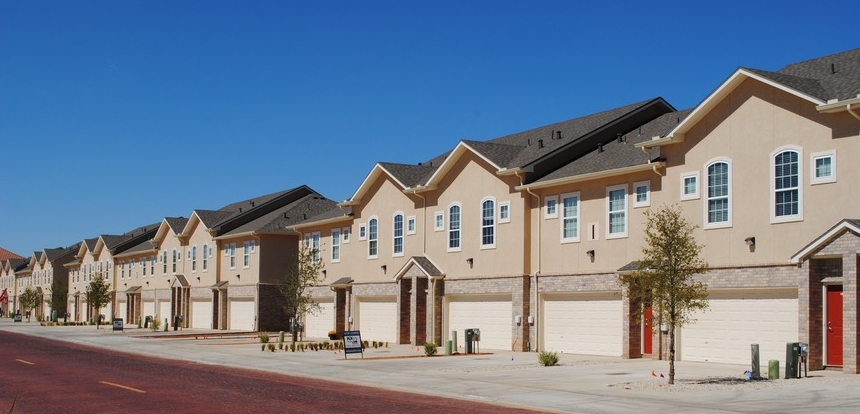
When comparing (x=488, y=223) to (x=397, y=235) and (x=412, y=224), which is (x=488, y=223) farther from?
(x=397, y=235)

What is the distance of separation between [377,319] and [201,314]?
22677 mm

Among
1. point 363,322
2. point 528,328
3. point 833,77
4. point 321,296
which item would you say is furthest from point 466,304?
point 833,77

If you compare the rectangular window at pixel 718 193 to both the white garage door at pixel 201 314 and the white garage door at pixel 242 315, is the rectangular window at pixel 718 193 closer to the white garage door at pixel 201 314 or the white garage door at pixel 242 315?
the white garage door at pixel 242 315

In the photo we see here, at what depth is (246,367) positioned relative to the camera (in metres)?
29.1

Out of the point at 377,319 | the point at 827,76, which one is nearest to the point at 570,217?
the point at 827,76

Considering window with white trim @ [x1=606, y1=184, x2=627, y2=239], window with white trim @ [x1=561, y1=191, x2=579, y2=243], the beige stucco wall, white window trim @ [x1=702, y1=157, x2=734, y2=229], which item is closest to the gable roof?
the beige stucco wall

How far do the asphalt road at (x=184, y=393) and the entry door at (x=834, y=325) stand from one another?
33.7 feet

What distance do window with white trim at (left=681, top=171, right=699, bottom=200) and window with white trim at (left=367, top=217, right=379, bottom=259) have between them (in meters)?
18.7

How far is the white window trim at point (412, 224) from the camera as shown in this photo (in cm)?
4050

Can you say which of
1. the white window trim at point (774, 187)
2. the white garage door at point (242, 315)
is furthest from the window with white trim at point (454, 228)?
the white garage door at point (242, 315)

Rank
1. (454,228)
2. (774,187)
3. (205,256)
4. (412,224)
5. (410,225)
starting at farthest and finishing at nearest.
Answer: (205,256) < (410,225) < (412,224) < (454,228) < (774,187)

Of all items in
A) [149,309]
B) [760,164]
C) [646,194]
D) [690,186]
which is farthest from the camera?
[149,309]

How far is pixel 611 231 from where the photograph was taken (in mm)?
30781

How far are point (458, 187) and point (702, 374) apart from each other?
16.0m
